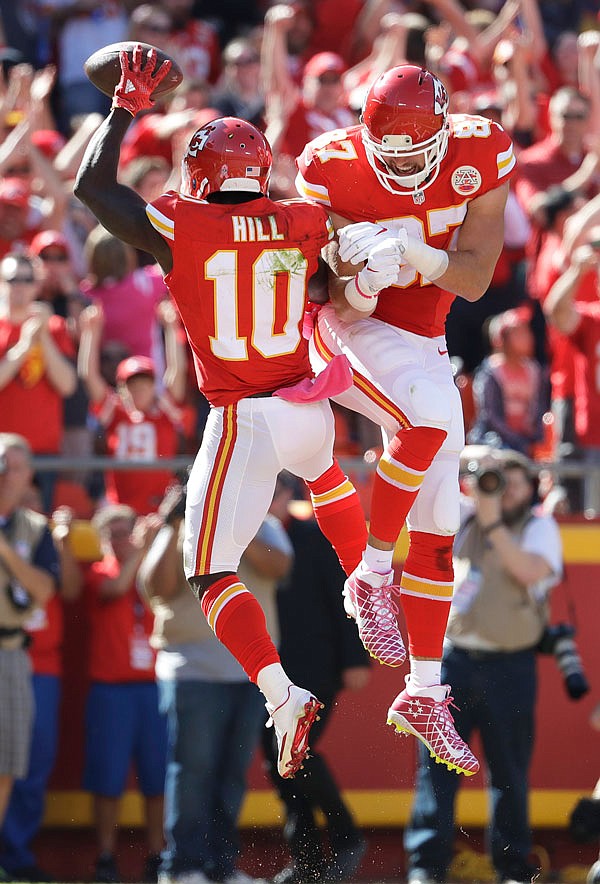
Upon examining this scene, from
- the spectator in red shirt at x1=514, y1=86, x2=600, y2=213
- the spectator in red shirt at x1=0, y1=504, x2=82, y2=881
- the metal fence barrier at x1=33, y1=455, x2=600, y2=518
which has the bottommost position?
the spectator in red shirt at x1=0, y1=504, x2=82, y2=881

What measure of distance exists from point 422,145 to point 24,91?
5090 mm

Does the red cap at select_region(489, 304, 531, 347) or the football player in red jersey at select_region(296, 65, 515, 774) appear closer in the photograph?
the football player in red jersey at select_region(296, 65, 515, 774)

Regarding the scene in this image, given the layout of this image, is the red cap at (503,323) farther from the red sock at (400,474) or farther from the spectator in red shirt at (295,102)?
the red sock at (400,474)

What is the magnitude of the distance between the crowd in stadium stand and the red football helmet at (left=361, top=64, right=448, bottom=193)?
3039 mm

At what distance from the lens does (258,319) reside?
5.24 metres

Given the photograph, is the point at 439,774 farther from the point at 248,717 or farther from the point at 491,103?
the point at 491,103

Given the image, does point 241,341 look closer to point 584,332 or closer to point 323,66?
point 584,332

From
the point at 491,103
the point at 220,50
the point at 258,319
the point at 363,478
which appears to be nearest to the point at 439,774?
the point at 363,478

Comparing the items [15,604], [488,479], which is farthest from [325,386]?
[15,604]

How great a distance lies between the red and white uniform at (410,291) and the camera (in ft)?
17.5

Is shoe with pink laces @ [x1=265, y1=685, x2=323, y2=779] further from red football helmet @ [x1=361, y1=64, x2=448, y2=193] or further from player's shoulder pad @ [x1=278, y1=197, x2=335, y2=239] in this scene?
red football helmet @ [x1=361, y1=64, x2=448, y2=193]

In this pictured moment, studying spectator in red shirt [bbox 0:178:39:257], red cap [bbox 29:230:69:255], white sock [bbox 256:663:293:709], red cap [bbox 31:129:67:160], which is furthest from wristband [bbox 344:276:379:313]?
red cap [bbox 31:129:67:160]

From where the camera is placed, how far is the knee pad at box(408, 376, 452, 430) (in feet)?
17.2

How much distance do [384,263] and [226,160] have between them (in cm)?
63
